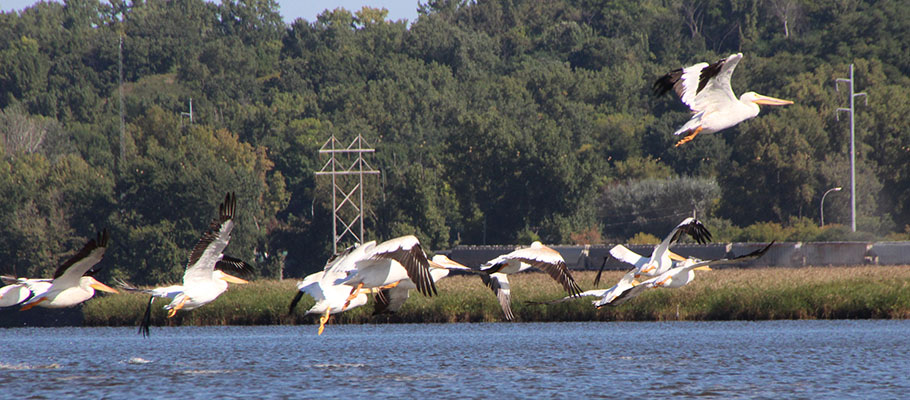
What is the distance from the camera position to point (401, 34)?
136 metres

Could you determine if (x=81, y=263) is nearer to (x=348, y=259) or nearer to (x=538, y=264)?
(x=348, y=259)

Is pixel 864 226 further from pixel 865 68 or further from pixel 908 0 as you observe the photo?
pixel 908 0

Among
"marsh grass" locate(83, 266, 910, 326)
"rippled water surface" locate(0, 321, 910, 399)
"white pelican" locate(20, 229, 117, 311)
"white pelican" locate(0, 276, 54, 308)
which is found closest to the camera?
"white pelican" locate(20, 229, 117, 311)

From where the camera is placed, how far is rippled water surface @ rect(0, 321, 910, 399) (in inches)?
1271

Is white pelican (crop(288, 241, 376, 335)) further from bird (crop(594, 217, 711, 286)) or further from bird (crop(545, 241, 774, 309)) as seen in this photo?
bird (crop(594, 217, 711, 286))

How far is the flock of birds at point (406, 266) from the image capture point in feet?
72.1

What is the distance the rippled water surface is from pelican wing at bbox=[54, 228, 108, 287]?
22.1ft

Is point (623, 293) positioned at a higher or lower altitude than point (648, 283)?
lower

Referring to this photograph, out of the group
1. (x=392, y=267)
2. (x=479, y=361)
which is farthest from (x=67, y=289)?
(x=479, y=361)

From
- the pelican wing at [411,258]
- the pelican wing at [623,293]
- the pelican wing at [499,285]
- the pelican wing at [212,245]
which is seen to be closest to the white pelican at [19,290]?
the pelican wing at [212,245]

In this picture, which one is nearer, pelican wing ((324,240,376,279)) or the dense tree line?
pelican wing ((324,240,376,279))

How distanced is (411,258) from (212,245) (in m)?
3.66

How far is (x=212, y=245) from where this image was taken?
23.3 m

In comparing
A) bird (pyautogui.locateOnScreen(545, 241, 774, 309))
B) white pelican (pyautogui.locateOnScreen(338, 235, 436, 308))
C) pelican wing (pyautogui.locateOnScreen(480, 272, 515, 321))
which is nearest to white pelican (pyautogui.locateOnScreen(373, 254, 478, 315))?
white pelican (pyautogui.locateOnScreen(338, 235, 436, 308))
